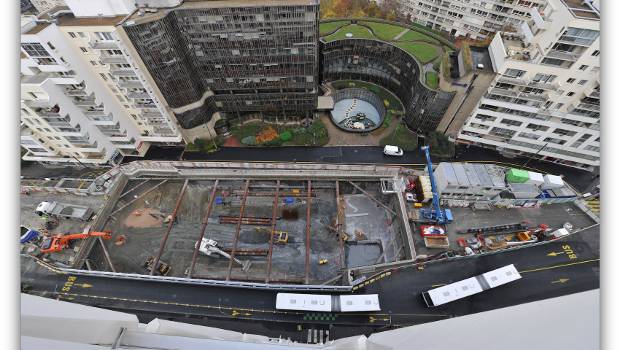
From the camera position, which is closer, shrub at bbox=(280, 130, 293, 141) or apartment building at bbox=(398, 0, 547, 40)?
shrub at bbox=(280, 130, 293, 141)

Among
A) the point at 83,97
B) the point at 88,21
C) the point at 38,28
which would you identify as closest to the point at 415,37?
the point at 88,21

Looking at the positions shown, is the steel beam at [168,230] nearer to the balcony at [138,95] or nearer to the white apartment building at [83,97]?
the white apartment building at [83,97]

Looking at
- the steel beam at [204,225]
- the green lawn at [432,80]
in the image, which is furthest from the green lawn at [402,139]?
the steel beam at [204,225]

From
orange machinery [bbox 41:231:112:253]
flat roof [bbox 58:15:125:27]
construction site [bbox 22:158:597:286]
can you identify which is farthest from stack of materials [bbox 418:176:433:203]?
flat roof [bbox 58:15:125:27]

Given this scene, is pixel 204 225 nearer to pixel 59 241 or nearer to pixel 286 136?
pixel 59 241

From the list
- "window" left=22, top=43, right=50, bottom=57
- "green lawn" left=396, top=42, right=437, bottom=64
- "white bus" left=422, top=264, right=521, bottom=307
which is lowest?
"white bus" left=422, top=264, right=521, bottom=307

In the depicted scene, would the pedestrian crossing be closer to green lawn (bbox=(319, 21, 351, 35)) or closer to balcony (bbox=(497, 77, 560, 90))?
balcony (bbox=(497, 77, 560, 90))

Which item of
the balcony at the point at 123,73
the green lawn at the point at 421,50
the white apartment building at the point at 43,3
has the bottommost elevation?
the balcony at the point at 123,73
